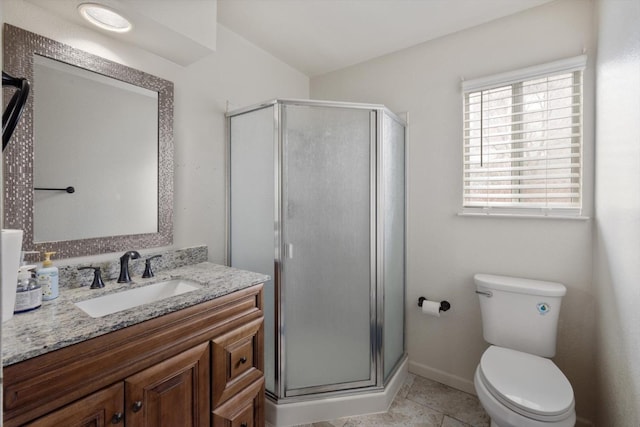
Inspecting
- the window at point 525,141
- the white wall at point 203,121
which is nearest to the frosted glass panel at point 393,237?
the window at point 525,141

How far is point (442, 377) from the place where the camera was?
2.36 meters

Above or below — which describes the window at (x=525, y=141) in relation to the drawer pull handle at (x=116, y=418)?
above

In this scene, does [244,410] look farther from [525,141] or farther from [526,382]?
[525,141]

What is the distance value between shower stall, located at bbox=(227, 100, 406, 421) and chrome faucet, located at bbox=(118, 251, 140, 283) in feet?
2.14

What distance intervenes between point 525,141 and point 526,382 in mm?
1319

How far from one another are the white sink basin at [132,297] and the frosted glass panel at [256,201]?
0.46m

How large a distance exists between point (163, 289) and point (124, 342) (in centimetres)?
54

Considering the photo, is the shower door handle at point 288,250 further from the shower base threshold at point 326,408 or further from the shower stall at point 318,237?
the shower base threshold at point 326,408

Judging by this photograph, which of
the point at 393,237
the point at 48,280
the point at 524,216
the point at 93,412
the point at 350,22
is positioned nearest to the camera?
the point at 93,412

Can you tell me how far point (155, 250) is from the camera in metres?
1.87

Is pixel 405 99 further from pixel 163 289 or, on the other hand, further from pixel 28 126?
pixel 28 126

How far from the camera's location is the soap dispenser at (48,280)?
1.34m

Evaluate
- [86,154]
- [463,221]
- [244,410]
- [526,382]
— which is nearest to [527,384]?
[526,382]

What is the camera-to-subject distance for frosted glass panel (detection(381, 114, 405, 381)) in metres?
2.11
